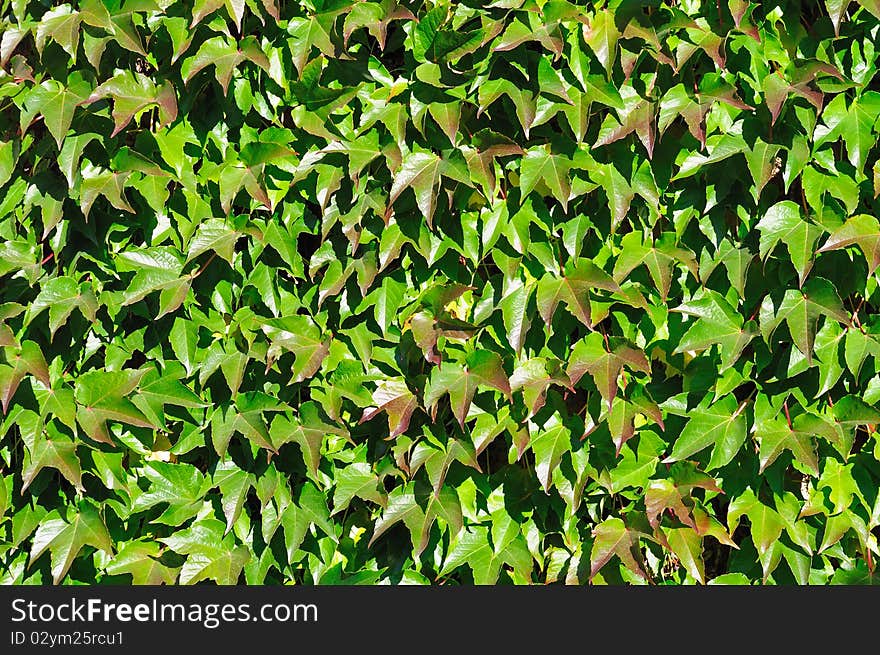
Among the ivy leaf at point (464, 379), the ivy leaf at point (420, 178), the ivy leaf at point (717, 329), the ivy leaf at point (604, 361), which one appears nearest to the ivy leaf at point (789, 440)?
the ivy leaf at point (717, 329)

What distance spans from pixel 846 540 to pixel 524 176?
52.1 inches

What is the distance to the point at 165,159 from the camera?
2148mm

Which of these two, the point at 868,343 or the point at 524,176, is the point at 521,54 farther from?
the point at 868,343

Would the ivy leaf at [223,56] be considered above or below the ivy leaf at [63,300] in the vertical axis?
above

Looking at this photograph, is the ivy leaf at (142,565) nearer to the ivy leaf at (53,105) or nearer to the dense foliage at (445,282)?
the dense foliage at (445,282)

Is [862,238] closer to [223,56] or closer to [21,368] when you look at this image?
[223,56]

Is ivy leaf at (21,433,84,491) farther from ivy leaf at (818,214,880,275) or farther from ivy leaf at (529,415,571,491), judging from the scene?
ivy leaf at (818,214,880,275)

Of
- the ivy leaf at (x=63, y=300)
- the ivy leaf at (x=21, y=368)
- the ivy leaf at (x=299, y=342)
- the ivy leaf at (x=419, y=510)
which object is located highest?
the ivy leaf at (x=63, y=300)

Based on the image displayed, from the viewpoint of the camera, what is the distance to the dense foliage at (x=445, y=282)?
6.80 ft

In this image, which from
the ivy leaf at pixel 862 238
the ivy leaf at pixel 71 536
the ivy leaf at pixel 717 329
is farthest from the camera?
the ivy leaf at pixel 71 536

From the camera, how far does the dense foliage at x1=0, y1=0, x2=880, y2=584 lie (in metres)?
2.07

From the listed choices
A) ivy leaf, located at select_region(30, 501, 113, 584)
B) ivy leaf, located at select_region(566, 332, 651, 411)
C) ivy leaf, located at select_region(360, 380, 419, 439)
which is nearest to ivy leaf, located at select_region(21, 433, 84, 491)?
ivy leaf, located at select_region(30, 501, 113, 584)

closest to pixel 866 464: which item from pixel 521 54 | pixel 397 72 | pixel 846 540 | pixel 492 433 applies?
pixel 846 540

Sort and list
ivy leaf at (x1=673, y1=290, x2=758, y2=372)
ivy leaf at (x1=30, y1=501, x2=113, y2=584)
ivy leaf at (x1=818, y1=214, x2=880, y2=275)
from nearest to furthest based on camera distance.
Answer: ivy leaf at (x1=818, y1=214, x2=880, y2=275) < ivy leaf at (x1=673, y1=290, x2=758, y2=372) < ivy leaf at (x1=30, y1=501, x2=113, y2=584)
